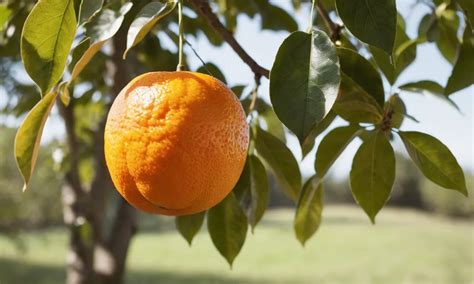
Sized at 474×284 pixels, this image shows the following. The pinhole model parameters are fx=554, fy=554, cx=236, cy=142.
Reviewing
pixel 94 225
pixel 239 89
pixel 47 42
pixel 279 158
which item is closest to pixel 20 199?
pixel 94 225

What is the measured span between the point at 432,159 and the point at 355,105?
11 centimetres

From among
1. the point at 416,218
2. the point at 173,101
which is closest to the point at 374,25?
the point at 173,101

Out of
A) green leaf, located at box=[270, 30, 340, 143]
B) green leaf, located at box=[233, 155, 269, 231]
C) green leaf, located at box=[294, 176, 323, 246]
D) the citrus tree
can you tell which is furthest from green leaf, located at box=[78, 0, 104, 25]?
green leaf, located at box=[294, 176, 323, 246]

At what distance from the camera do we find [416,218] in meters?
16.4

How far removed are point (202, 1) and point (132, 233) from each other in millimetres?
709

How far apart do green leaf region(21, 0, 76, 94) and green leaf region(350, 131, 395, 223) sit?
31cm

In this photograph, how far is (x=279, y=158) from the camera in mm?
654

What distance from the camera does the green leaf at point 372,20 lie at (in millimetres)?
419

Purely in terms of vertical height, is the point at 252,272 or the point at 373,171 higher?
the point at 373,171

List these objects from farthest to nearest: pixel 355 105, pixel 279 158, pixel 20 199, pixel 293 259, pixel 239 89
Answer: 1. pixel 293 259
2. pixel 20 199
3. pixel 239 89
4. pixel 279 158
5. pixel 355 105

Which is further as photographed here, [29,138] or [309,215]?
[309,215]

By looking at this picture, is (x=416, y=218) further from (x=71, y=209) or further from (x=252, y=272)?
(x=71, y=209)

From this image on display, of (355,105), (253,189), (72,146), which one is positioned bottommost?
(72,146)

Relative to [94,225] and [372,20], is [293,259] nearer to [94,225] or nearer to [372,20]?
[94,225]
